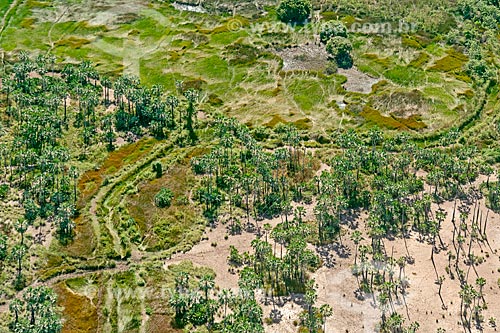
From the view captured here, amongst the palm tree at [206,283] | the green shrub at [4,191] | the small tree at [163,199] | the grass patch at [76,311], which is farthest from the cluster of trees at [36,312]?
the small tree at [163,199]

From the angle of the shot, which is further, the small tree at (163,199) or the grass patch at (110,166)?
the grass patch at (110,166)

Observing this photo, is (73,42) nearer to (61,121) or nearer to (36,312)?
(61,121)

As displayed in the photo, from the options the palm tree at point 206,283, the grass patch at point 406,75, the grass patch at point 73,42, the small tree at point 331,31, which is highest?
the small tree at point 331,31

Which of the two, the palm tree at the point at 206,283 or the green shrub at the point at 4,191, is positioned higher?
the green shrub at the point at 4,191

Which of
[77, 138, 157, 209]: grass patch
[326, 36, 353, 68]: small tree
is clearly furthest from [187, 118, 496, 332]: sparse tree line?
[326, 36, 353, 68]: small tree

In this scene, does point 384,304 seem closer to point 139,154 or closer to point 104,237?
point 104,237

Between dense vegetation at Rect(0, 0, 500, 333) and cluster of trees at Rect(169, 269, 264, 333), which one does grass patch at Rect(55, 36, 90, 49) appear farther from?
cluster of trees at Rect(169, 269, 264, 333)

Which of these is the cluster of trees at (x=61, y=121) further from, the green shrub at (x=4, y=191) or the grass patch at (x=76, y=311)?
the grass patch at (x=76, y=311)

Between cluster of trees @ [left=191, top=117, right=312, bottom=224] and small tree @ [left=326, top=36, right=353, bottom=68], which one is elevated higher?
small tree @ [left=326, top=36, right=353, bottom=68]
